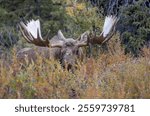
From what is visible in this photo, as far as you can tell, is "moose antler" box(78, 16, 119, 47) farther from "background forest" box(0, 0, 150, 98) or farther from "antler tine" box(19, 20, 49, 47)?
"antler tine" box(19, 20, 49, 47)

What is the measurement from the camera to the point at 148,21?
46.6 ft

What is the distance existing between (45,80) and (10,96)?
50 cm

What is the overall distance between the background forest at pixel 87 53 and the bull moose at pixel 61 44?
238mm

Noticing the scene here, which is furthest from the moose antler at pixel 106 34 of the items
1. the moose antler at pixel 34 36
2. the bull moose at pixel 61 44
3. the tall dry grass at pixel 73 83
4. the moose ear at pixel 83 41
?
the tall dry grass at pixel 73 83

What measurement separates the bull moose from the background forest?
0.78 ft

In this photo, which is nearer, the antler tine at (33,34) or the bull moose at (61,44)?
the bull moose at (61,44)

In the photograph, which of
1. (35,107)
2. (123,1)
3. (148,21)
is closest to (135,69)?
(35,107)

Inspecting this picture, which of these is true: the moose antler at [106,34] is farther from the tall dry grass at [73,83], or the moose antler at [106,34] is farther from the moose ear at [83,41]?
the tall dry grass at [73,83]

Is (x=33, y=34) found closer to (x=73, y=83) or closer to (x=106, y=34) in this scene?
(x=106, y=34)

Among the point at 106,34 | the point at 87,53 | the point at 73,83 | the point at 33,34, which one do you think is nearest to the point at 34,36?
the point at 33,34

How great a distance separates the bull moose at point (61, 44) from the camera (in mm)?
10133

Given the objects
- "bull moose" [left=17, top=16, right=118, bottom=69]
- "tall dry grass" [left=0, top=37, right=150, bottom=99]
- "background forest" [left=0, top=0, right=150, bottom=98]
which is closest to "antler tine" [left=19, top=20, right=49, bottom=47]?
"bull moose" [left=17, top=16, right=118, bottom=69]

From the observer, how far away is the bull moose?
10133mm

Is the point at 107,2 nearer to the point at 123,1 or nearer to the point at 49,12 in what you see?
the point at 123,1
